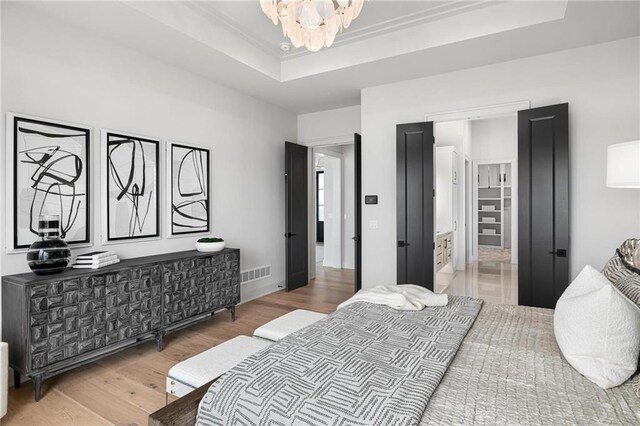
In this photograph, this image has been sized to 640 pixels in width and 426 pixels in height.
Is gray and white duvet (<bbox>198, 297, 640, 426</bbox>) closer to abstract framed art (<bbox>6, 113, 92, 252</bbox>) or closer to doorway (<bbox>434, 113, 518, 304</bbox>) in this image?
abstract framed art (<bbox>6, 113, 92, 252</bbox>)

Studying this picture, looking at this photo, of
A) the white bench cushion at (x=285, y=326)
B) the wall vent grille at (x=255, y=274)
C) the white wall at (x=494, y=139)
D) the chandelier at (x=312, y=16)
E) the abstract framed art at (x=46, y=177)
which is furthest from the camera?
the white wall at (x=494, y=139)

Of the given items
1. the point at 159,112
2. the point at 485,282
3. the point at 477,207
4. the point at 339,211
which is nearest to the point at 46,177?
the point at 159,112

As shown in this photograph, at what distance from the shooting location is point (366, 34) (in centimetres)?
350

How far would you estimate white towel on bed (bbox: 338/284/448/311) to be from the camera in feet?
7.04

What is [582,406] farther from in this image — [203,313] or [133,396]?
[203,313]

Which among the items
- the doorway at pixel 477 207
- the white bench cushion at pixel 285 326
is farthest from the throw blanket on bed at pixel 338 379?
the doorway at pixel 477 207

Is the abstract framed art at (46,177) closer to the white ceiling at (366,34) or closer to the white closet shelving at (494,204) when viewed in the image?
the white ceiling at (366,34)

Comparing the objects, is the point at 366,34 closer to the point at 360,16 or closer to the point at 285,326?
the point at 360,16

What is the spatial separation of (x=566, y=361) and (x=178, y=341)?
3093 mm

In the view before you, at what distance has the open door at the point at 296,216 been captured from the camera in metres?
5.23

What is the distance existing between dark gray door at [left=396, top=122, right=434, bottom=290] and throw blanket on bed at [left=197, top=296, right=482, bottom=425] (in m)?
2.19

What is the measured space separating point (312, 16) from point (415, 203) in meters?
2.44

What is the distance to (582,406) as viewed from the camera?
3.71 feet

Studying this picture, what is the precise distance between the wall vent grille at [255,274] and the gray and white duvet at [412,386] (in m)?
3.10
